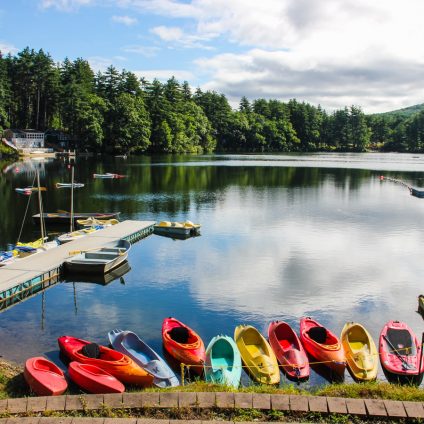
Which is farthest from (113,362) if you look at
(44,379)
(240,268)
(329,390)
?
(240,268)

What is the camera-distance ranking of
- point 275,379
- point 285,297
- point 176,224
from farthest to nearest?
point 176,224, point 285,297, point 275,379

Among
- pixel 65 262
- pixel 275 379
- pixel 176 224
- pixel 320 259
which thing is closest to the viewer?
pixel 275 379

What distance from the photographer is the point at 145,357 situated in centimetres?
1712

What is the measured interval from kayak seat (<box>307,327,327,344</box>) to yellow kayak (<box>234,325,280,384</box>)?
2182 millimetres

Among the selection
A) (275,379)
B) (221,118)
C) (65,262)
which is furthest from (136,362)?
(221,118)

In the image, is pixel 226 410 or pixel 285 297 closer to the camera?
pixel 226 410

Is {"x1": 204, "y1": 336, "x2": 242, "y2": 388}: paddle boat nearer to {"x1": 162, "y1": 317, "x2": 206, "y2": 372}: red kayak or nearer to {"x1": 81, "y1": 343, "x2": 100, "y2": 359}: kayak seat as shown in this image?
{"x1": 162, "y1": 317, "x2": 206, "y2": 372}: red kayak

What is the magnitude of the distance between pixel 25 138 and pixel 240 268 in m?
112

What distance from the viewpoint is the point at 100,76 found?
150250 mm

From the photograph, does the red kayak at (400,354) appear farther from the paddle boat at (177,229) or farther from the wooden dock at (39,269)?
the paddle boat at (177,229)

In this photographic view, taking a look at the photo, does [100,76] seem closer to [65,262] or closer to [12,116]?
[12,116]

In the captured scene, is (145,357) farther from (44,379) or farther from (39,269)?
(39,269)

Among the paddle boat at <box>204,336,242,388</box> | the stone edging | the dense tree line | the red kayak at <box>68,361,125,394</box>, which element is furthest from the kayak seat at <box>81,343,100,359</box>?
the dense tree line

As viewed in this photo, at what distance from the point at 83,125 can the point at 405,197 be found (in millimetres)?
94196
